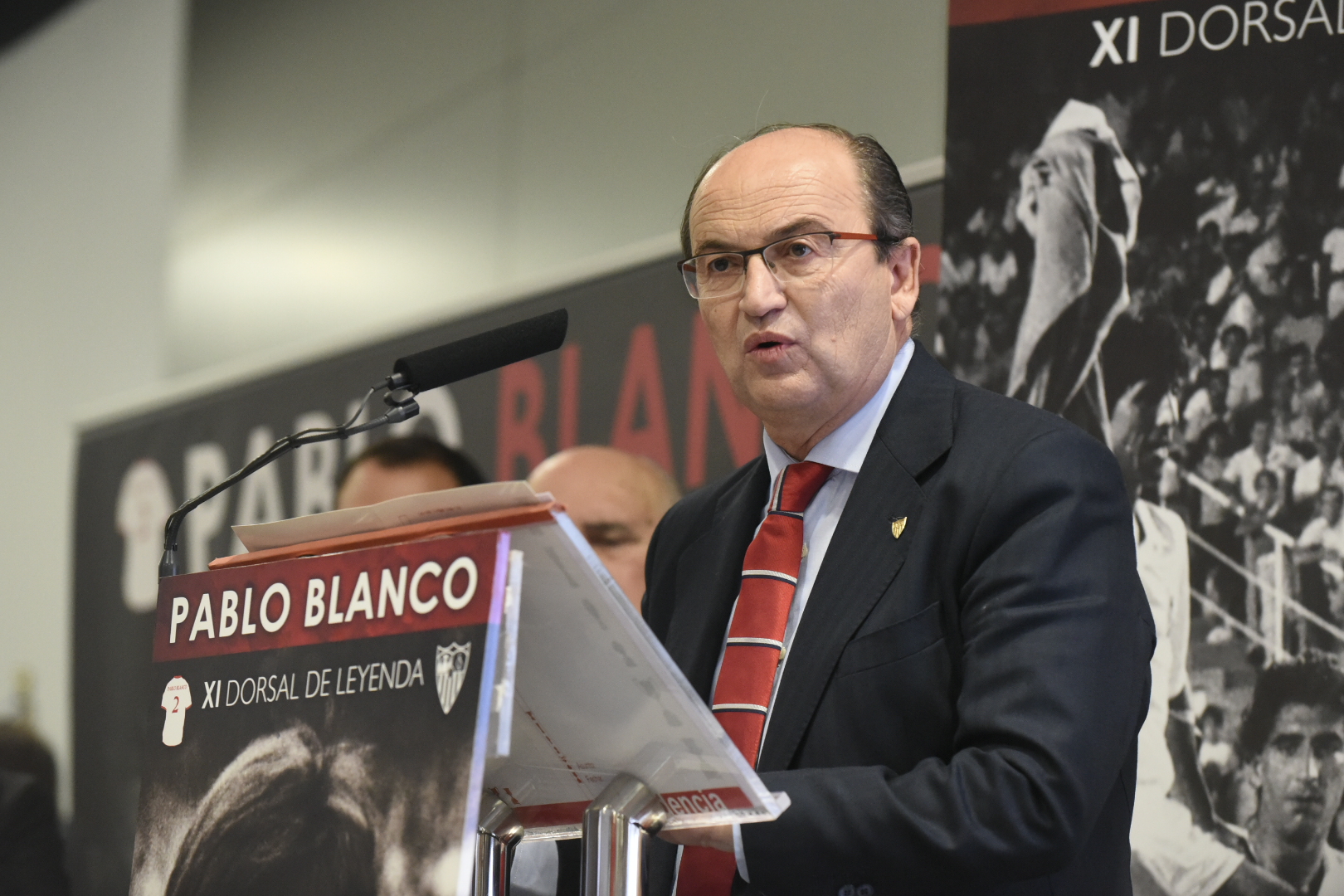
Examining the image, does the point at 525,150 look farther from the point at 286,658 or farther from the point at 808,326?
the point at 286,658

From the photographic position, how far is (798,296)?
1837 millimetres

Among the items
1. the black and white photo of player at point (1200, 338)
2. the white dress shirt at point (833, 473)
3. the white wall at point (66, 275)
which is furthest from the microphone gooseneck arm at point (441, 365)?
the white wall at point (66, 275)

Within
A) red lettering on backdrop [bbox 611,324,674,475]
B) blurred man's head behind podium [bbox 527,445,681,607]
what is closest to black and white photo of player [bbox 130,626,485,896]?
blurred man's head behind podium [bbox 527,445,681,607]

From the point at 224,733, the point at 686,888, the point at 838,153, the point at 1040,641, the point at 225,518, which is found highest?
the point at 838,153

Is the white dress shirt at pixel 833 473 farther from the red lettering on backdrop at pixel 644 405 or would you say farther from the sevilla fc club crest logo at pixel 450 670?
the red lettering on backdrop at pixel 644 405

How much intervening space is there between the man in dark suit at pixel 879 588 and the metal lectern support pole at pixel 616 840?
0.21 ft

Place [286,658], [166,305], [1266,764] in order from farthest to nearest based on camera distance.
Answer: [166,305], [1266,764], [286,658]

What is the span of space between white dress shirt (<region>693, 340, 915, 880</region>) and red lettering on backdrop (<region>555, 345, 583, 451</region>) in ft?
5.22

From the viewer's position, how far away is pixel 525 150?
3762 millimetres

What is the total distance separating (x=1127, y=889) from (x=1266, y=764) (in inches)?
36.9

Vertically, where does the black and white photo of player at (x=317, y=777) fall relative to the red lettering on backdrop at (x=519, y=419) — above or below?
below

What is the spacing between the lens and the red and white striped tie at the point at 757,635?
1.60 metres

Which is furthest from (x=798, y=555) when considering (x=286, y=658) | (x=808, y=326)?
(x=286, y=658)

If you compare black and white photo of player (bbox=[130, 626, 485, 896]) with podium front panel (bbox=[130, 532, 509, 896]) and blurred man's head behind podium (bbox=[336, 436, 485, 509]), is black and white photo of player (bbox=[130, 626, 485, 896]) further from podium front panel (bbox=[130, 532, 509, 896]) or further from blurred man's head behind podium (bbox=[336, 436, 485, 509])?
blurred man's head behind podium (bbox=[336, 436, 485, 509])
